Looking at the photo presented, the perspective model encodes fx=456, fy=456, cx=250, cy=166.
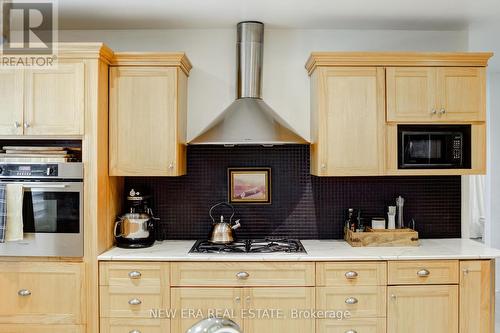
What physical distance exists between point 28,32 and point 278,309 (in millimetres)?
2816

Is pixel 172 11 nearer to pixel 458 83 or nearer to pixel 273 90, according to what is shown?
pixel 273 90

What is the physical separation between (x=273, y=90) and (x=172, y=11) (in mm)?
966

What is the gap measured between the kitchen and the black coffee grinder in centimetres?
1

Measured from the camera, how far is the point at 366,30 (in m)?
3.63

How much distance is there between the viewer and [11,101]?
3.02 metres

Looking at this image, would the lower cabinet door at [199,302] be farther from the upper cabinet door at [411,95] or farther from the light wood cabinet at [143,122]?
the upper cabinet door at [411,95]

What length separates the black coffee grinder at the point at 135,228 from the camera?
10.6 feet

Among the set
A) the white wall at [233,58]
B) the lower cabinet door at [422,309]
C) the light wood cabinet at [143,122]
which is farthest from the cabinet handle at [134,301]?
the lower cabinet door at [422,309]

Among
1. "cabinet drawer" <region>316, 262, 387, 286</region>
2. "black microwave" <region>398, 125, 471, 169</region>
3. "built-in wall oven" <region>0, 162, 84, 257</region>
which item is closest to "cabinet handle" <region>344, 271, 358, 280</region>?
"cabinet drawer" <region>316, 262, 387, 286</region>

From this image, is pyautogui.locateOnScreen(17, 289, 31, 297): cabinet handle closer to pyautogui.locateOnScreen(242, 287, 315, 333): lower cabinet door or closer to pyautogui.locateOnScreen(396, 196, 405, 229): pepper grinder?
pyautogui.locateOnScreen(242, 287, 315, 333): lower cabinet door


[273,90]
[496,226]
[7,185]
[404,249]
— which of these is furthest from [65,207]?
[496,226]

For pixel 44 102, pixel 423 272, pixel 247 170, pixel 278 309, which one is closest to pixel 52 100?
pixel 44 102

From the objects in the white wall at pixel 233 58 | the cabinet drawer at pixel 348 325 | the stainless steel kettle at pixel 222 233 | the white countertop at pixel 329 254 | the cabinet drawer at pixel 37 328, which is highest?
the white wall at pixel 233 58

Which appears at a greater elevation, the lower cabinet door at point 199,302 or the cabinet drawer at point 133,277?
the cabinet drawer at point 133,277
